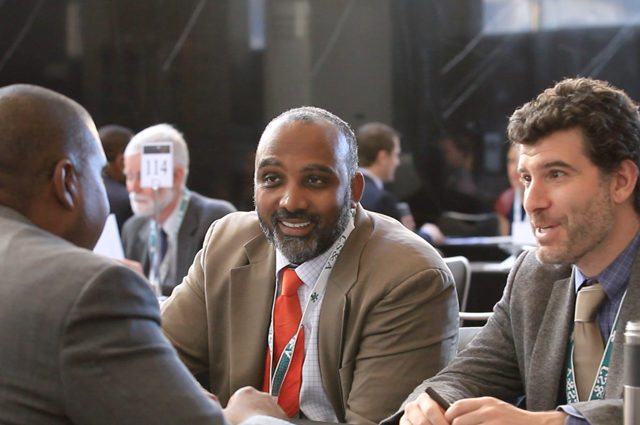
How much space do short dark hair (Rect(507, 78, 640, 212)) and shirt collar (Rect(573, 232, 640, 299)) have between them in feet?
0.32

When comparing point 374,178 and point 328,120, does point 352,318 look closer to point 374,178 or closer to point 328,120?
point 328,120

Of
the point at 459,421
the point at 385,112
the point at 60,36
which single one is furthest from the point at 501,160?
the point at 459,421

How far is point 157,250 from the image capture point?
4.43 m

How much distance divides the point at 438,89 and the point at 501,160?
0.72m

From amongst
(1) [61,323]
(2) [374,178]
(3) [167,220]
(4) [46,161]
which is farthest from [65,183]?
(2) [374,178]

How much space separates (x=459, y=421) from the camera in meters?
1.98

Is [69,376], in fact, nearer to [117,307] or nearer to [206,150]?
Answer: [117,307]

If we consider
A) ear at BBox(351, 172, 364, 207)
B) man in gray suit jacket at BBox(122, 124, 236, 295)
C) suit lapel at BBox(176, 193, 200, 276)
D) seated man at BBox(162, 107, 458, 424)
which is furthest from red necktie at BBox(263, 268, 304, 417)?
suit lapel at BBox(176, 193, 200, 276)

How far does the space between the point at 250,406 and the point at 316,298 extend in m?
0.41

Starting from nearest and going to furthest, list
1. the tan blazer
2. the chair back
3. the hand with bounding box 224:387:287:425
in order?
the hand with bounding box 224:387:287:425, the tan blazer, the chair back

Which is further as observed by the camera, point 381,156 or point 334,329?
point 381,156

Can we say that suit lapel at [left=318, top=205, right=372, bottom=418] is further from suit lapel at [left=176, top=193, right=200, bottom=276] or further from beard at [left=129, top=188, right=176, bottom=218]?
beard at [left=129, top=188, right=176, bottom=218]

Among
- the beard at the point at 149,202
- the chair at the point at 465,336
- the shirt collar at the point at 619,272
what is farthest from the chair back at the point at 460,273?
the beard at the point at 149,202

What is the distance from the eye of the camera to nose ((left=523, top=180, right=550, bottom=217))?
6.93ft
